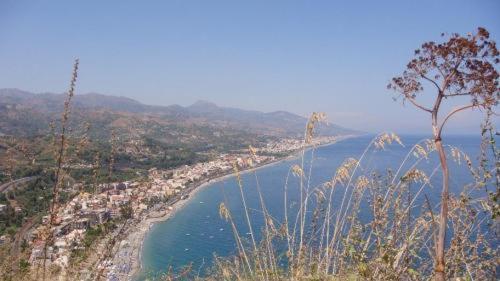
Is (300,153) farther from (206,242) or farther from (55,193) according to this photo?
(206,242)

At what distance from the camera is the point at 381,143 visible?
5.80ft

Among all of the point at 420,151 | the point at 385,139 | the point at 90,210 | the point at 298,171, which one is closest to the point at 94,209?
the point at 90,210

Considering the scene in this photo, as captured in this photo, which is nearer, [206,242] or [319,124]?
[319,124]

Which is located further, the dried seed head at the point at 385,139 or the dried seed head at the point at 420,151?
the dried seed head at the point at 385,139

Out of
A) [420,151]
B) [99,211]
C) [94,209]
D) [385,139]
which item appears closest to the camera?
[420,151]

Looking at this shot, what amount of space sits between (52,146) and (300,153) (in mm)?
1171

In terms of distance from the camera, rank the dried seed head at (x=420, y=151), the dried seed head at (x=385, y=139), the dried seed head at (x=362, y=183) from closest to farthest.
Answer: the dried seed head at (x=420, y=151), the dried seed head at (x=385, y=139), the dried seed head at (x=362, y=183)

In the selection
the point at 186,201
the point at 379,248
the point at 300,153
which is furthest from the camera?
the point at 186,201

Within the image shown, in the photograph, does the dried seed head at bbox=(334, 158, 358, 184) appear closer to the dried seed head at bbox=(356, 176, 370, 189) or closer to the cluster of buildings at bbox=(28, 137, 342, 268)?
the dried seed head at bbox=(356, 176, 370, 189)

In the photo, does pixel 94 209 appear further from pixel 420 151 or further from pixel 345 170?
pixel 420 151

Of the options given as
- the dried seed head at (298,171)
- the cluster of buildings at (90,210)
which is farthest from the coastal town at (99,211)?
the dried seed head at (298,171)

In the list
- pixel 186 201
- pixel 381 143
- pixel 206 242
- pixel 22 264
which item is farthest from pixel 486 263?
pixel 186 201

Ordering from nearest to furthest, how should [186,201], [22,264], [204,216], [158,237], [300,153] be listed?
[300,153] → [22,264] → [158,237] → [204,216] → [186,201]

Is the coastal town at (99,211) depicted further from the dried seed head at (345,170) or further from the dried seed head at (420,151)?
the dried seed head at (420,151)
